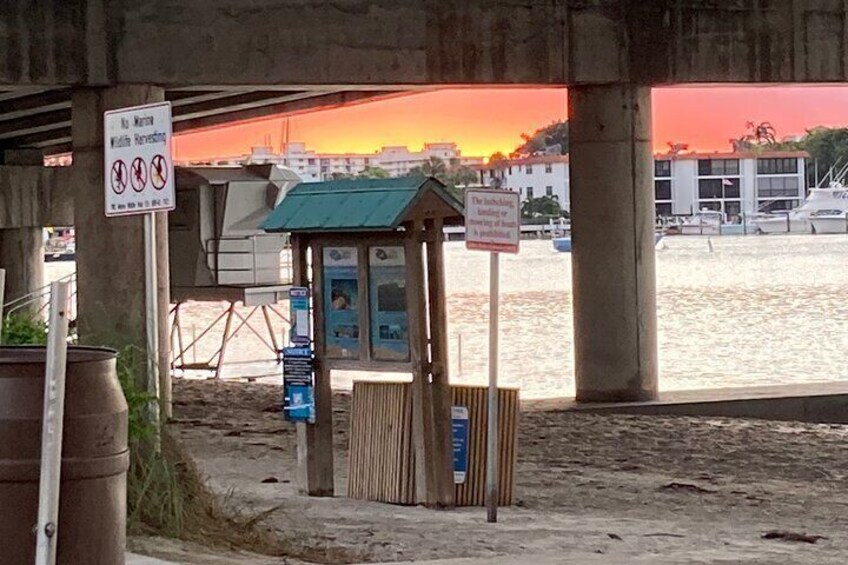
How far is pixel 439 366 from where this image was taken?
12.4m

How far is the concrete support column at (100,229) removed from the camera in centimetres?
1969

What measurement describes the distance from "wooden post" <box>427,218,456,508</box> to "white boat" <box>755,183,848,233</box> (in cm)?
11556

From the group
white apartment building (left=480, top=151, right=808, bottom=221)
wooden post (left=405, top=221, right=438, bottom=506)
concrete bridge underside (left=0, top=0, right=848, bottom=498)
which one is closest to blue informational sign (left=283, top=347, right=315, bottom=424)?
wooden post (left=405, top=221, right=438, bottom=506)

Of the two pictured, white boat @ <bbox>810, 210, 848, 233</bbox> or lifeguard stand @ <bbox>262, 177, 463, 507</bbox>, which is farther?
white boat @ <bbox>810, 210, 848, 233</bbox>

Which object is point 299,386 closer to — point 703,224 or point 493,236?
point 493,236

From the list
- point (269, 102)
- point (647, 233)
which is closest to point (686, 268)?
point (269, 102)

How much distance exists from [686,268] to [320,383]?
76.0 metres

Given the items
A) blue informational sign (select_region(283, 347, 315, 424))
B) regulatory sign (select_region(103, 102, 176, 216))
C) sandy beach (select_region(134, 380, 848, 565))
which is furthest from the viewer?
blue informational sign (select_region(283, 347, 315, 424))

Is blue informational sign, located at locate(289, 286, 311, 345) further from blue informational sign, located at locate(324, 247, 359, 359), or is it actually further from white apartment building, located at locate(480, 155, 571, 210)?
white apartment building, located at locate(480, 155, 571, 210)

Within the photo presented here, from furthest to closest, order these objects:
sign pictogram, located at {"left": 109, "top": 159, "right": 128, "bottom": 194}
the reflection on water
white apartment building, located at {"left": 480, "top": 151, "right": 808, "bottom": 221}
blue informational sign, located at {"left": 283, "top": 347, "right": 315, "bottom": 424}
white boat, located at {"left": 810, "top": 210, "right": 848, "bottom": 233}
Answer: white apartment building, located at {"left": 480, "top": 151, "right": 808, "bottom": 221} → white boat, located at {"left": 810, "top": 210, "right": 848, "bottom": 233} → the reflection on water → blue informational sign, located at {"left": 283, "top": 347, "right": 315, "bottom": 424} → sign pictogram, located at {"left": 109, "top": 159, "right": 128, "bottom": 194}

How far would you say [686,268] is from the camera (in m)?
87.5

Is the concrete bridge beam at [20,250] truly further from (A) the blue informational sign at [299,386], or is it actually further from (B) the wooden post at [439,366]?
(B) the wooden post at [439,366]

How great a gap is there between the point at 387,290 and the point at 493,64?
8.95 meters

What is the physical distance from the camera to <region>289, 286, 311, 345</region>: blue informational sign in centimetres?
1272
